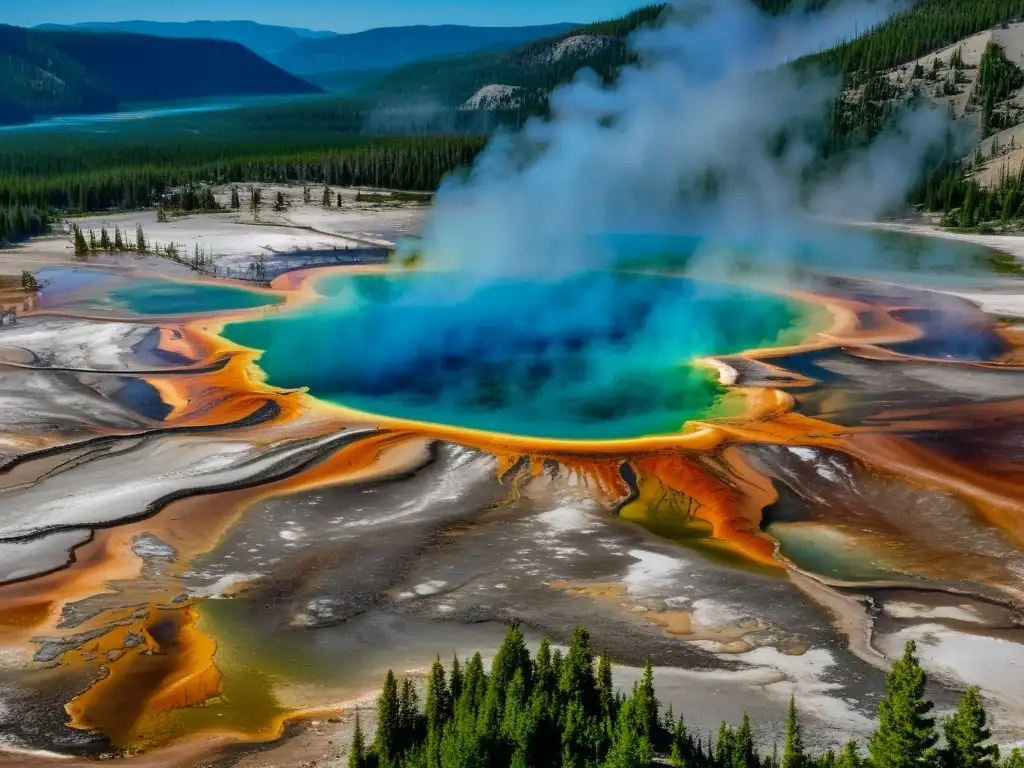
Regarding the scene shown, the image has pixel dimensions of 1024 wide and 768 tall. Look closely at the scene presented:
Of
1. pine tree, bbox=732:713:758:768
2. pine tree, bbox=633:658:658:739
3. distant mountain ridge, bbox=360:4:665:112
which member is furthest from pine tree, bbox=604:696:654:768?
distant mountain ridge, bbox=360:4:665:112

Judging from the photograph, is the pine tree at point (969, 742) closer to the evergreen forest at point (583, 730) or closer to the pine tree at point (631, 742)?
the evergreen forest at point (583, 730)

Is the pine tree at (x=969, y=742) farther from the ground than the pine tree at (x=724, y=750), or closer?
farther from the ground

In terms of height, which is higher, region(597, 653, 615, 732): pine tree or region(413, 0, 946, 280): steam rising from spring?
region(413, 0, 946, 280): steam rising from spring

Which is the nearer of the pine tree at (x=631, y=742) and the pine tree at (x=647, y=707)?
the pine tree at (x=631, y=742)

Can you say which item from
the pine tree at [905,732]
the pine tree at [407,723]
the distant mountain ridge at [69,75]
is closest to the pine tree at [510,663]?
the pine tree at [407,723]

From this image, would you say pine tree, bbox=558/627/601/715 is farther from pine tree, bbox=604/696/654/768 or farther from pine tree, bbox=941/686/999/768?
pine tree, bbox=941/686/999/768

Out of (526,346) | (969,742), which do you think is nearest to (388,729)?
(969,742)

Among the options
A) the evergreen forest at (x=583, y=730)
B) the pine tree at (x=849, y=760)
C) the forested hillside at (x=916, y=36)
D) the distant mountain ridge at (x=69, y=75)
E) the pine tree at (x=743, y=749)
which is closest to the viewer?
the pine tree at (x=849, y=760)
